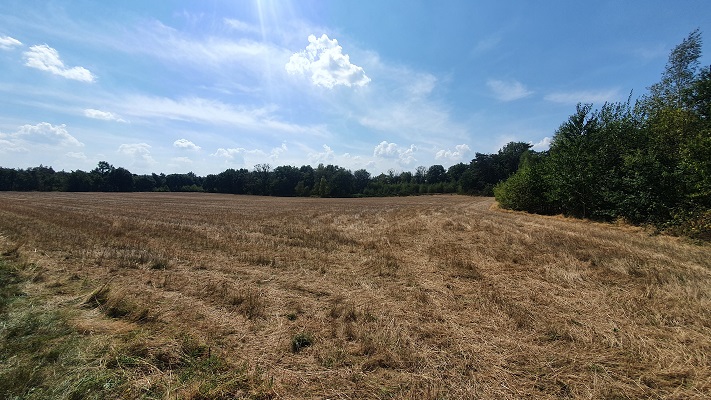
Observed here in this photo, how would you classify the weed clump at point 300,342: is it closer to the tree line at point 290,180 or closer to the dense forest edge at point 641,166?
the dense forest edge at point 641,166

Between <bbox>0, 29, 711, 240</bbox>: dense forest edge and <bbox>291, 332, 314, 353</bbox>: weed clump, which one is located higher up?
<bbox>0, 29, 711, 240</bbox>: dense forest edge

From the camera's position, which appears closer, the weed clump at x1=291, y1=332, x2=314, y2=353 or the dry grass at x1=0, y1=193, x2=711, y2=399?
the dry grass at x1=0, y1=193, x2=711, y2=399

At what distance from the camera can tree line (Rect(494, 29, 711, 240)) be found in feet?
43.5

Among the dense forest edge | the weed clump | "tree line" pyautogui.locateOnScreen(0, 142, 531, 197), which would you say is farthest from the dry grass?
"tree line" pyautogui.locateOnScreen(0, 142, 531, 197)

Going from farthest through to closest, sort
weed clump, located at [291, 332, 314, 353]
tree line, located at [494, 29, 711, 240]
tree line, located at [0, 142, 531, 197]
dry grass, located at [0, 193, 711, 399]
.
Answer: tree line, located at [0, 142, 531, 197]
tree line, located at [494, 29, 711, 240]
weed clump, located at [291, 332, 314, 353]
dry grass, located at [0, 193, 711, 399]

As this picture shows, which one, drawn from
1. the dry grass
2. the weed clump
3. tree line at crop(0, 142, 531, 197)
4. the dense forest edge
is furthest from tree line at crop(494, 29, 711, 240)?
tree line at crop(0, 142, 531, 197)

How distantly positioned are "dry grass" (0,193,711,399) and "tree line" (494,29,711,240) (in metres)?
6.57

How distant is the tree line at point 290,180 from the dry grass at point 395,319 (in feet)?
280

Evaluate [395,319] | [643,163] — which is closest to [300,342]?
[395,319]

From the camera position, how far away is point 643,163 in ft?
52.5

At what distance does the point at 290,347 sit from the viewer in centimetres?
395

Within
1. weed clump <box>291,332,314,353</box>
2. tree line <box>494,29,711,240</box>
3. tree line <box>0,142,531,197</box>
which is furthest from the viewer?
tree line <box>0,142,531,197</box>

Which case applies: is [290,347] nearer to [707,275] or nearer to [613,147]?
[707,275]

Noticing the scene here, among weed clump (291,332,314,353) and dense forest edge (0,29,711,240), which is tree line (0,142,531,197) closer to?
dense forest edge (0,29,711,240)
